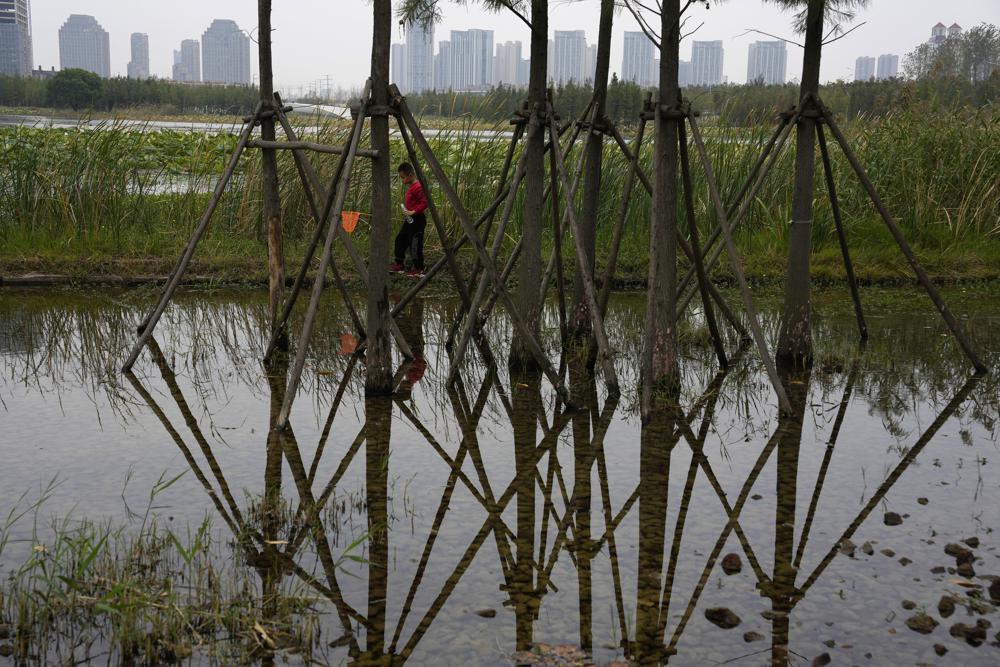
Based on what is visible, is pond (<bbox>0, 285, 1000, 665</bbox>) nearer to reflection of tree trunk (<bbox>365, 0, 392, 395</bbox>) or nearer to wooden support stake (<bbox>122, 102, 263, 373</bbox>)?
wooden support stake (<bbox>122, 102, 263, 373</bbox>)

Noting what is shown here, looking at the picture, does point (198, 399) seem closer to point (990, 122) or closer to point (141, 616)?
point (141, 616)

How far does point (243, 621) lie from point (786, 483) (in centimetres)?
358

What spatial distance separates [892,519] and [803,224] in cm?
393

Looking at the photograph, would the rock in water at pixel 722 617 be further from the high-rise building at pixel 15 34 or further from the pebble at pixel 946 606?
the high-rise building at pixel 15 34

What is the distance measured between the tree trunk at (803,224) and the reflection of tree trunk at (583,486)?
1846 mm

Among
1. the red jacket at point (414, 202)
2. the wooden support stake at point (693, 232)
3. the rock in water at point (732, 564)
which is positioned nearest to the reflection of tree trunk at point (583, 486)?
the rock in water at point (732, 564)

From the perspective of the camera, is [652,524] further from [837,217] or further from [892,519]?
[837,217]

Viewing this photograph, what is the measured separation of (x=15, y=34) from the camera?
163875mm

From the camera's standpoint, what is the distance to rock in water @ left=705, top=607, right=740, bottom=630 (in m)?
4.79

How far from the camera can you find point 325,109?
15.7 metres

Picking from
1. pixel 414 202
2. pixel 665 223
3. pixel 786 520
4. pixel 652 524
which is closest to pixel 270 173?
pixel 665 223

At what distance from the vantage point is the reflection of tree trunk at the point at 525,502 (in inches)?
192

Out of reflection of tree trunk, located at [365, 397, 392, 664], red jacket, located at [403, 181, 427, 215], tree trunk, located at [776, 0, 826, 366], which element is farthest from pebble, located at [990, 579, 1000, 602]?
red jacket, located at [403, 181, 427, 215]

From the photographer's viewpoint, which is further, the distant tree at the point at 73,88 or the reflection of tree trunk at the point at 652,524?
the distant tree at the point at 73,88
